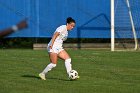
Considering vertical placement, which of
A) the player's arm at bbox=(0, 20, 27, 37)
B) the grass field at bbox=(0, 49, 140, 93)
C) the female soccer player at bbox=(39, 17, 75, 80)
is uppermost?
the player's arm at bbox=(0, 20, 27, 37)

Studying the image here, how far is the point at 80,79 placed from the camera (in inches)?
589

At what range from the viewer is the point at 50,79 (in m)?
14.9

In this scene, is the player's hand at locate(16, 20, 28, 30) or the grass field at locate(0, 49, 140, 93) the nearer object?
the player's hand at locate(16, 20, 28, 30)

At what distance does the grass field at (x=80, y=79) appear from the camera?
500 inches

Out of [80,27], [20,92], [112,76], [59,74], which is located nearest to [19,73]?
[59,74]

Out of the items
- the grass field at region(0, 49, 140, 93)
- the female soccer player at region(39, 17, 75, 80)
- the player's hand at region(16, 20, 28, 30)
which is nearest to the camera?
the player's hand at region(16, 20, 28, 30)

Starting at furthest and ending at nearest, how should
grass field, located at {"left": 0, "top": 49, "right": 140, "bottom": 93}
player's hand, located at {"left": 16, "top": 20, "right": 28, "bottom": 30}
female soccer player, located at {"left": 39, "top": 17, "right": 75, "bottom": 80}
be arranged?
female soccer player, located at {"left": 39, "top": 17, "right": 75, "bottom": 80}, grass field, located at {"left": 0, "top": 49, "right": 140, "bottom": 93}, player's hand, located at {"left": 16, "top": 20, "right": 28, "bottom": 30}

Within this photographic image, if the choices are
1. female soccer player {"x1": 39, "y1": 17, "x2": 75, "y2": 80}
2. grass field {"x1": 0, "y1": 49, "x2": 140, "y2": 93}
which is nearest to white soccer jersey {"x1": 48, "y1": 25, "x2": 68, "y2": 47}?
female soccer player {"x1": 39, "y1": 17, "x2": 75, "y2": 80}

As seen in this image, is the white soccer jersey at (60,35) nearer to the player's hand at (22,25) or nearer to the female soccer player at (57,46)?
the female soccer player at (57,46)

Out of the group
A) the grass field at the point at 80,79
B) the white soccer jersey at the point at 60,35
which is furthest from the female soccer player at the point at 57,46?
the grass field at the point at 80,79

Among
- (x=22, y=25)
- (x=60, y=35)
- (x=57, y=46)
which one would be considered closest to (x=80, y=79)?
(x=57, y=46)

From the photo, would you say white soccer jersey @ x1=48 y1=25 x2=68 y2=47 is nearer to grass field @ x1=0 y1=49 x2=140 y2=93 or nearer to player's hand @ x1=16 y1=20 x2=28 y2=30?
grass field @ x1=0 y1=49 x2=140 y2=93

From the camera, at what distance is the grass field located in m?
12.7

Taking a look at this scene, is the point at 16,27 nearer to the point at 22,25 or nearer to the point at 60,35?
the point at 22,25
